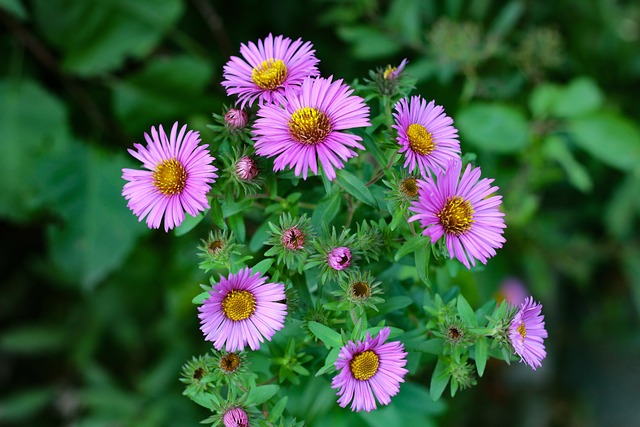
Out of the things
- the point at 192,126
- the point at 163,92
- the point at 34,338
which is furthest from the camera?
the point at 34,338

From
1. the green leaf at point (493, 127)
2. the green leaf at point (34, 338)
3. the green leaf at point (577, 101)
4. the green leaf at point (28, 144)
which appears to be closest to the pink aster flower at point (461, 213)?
the green leaf at point (493, 127)

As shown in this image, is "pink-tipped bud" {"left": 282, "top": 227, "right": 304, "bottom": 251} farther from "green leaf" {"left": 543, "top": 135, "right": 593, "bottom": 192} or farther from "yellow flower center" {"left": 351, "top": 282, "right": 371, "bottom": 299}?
"green leaf" {"left": 543, "top": 135, "right": 593, "bottom": 192}

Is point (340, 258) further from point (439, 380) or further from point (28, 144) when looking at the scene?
point (28, 144)

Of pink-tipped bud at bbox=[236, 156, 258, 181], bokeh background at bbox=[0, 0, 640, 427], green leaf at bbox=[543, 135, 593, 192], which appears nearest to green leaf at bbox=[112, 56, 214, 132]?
bokeh background at bbox=[0, 0, 640, 427]

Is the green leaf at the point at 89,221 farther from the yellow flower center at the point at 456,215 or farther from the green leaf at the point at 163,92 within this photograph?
the yellow flower center at the point at 456,215

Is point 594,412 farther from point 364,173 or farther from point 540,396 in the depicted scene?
point 364,173

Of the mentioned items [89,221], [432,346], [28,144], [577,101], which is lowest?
[432,346]

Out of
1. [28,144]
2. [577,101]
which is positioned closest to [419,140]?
[577,101]
